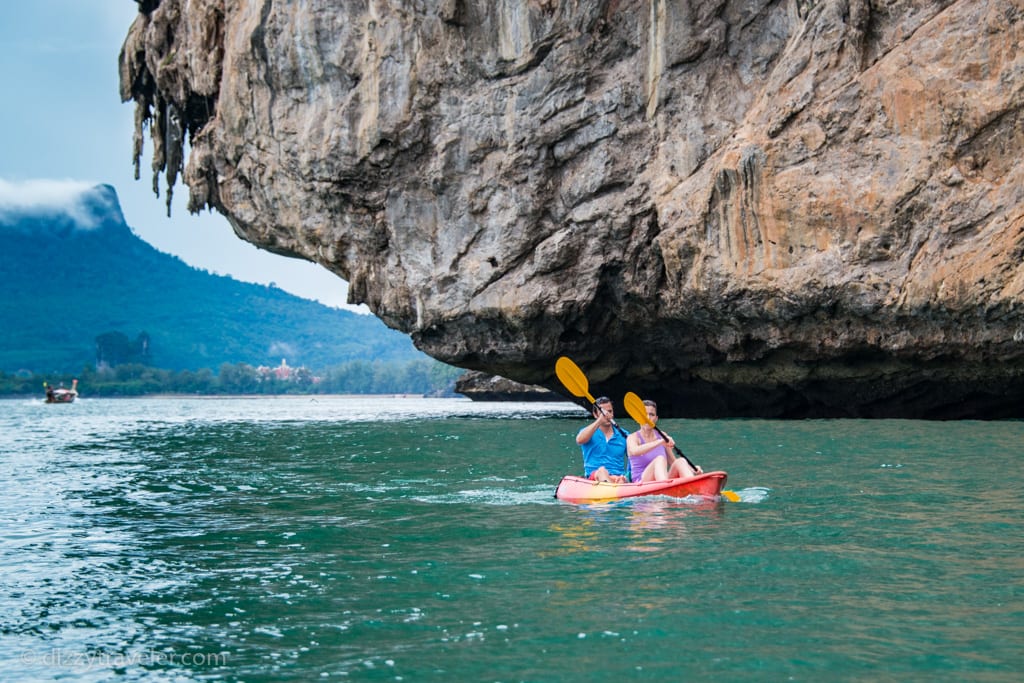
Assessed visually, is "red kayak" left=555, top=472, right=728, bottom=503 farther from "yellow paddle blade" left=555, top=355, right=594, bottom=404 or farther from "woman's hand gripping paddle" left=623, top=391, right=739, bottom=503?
"yellow paddle blade" left=555, top=355, right=594, bottom=404

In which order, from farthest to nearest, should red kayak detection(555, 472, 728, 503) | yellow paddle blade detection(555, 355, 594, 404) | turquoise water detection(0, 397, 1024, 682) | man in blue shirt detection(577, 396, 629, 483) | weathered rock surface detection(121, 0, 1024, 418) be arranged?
weathered rock surface detection(121, 0, 1024, 418) → yellow paddle blade detection(555, 355, 594, 404) → man in blue shirt detection(577, 396, 629, 483) → red kayak detection(555, 472, 728, 503) → turquoise water detection(0, 397, 1024, 682)

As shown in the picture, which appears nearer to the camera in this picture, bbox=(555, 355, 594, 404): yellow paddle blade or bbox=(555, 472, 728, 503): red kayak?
bbox=(555, 472, 728, 503): red kayak

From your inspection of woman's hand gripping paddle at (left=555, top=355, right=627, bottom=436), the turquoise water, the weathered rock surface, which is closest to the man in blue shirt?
the turquoise water

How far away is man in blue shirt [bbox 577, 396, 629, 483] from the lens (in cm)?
1445

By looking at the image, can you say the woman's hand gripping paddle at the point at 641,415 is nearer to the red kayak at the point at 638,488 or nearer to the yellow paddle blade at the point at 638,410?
the yellow paddle blade at the point at 638,410

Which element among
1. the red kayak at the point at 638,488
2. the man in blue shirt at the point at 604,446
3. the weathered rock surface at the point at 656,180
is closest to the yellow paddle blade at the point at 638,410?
the man in blue shirt at the point at 604,446

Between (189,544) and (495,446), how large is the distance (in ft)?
45.3

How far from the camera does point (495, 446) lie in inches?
971

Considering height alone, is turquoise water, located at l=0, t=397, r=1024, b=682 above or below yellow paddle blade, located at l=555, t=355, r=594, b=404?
below

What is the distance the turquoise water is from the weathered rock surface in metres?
7.14

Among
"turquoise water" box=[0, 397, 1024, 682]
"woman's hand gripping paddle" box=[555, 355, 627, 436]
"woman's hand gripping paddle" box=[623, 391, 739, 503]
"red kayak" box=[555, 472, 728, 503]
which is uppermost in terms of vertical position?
"woman's hand gripping paddle" box=[555, 355, 627, 436]

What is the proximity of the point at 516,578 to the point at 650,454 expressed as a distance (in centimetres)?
555

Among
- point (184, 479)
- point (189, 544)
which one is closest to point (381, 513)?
point (189, 544)

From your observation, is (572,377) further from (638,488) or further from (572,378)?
(638,488)
